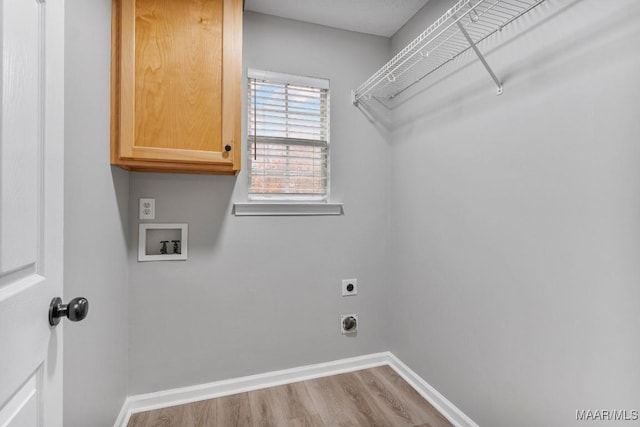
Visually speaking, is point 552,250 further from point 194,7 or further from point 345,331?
point 194,7

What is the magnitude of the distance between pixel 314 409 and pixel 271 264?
858 millimetres

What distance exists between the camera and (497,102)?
1.40 metres

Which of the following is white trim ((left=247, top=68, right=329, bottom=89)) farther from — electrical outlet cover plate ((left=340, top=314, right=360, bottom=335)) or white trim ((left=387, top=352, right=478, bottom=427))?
white trim ((left=387, top=352, right=478, bottom=427))

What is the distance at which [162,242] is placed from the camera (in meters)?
1.80

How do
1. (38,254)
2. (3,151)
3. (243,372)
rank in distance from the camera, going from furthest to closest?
(243,372)
(38,254)
(3,151)

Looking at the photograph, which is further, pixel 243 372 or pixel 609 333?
pixel 243 372

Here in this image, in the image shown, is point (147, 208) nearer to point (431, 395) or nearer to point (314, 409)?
point (314, 409)

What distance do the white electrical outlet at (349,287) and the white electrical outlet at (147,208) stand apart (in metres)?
1.26

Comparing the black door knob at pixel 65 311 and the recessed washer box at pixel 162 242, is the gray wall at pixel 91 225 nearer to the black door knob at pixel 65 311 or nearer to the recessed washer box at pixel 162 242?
the recessed washer box at pixel 162 242

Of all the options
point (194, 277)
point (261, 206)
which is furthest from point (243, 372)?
point (261, 206)

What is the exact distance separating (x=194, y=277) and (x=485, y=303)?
158cm

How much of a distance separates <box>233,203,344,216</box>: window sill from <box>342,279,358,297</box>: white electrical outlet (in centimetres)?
48

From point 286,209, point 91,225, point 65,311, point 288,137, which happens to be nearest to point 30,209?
point 65,311

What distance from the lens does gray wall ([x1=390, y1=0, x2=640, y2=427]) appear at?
3.25ft
